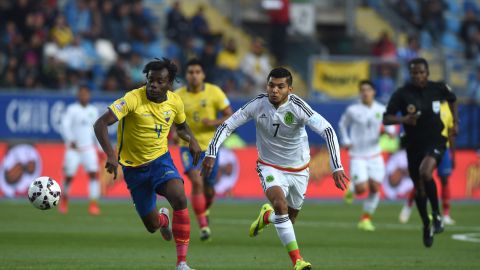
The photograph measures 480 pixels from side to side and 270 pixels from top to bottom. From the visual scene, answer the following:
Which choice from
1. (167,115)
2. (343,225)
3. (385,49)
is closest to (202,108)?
(343,225)

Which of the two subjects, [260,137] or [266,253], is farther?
[266,253]

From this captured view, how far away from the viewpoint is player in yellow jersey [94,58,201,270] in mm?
12672

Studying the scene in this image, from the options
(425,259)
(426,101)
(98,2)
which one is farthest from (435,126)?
(98,2)

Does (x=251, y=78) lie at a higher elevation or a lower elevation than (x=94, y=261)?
higher

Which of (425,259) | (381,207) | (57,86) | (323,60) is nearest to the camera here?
(425,259)

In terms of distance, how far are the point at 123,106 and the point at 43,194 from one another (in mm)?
1886

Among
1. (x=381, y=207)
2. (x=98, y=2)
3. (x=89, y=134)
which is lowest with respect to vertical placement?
(x=381, y=207)

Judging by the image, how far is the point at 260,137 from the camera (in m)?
13.2

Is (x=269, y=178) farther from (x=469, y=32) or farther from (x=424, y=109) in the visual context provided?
(x=469, y=32)

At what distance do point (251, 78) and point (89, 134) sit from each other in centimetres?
865

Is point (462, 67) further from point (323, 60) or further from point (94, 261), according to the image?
point (94, 261)

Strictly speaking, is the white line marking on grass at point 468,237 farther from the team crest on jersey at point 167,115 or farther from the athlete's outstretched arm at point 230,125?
the team crest on jersey at point 167,115

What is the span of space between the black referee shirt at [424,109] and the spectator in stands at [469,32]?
67.3ft

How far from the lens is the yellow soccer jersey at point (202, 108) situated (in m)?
17.9
